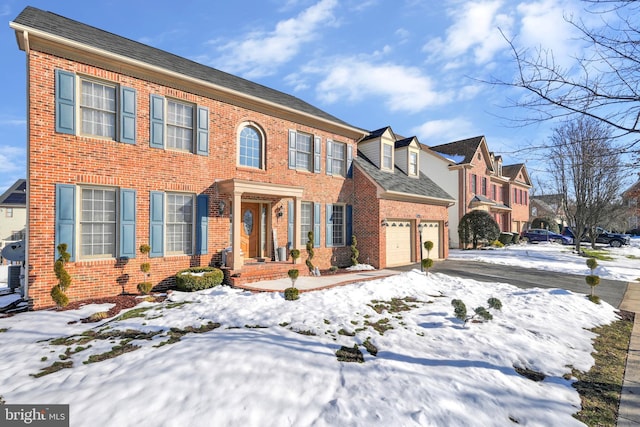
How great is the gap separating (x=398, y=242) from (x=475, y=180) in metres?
16.0

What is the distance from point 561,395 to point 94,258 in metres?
10.6

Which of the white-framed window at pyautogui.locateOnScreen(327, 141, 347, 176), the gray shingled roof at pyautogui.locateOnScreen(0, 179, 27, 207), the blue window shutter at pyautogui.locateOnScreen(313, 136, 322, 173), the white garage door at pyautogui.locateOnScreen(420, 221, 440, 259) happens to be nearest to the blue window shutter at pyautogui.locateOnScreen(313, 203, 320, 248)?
the blue window shutter at pyautogui.locateOnScreen(313, 136, 322, 173)

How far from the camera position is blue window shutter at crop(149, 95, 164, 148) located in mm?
9383

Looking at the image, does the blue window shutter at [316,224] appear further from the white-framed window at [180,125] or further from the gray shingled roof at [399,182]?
the white-framed window at [180,125]

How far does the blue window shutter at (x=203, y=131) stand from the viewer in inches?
405

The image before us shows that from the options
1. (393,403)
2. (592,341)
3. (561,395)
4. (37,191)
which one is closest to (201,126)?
(37,191)

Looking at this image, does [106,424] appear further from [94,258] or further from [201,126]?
[201,126]

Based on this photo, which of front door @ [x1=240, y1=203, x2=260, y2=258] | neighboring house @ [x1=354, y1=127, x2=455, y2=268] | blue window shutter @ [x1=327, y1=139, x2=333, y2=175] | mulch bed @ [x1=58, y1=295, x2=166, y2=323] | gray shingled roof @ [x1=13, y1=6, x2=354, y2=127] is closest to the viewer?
mulch bed @ [x1=58, y1=295, x2=166, y2=323]

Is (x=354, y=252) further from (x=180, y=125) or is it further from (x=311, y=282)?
(x=180, y=125)

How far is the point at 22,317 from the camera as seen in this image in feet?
22.7

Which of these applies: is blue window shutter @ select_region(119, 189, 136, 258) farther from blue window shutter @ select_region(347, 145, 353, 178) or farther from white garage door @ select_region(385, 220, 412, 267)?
white garage door @ select_region(385, 220, 412, 267)

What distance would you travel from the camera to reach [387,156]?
16.9 m

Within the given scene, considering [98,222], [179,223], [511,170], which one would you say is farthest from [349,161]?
[511,170]

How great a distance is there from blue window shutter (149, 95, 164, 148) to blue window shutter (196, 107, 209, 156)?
3.70 feet
